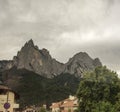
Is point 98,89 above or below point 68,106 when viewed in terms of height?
below

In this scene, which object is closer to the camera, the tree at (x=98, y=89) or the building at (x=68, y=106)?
the tree at (x=98, y=89)

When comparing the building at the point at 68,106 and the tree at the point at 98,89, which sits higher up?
the building at the point at 68,106

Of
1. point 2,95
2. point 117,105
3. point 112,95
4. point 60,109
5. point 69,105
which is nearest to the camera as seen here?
point 2,95

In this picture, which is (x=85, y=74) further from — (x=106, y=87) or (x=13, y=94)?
(x=13, y=94)

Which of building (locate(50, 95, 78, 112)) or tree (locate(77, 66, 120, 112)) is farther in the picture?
building (locate(50, 95, 78, 112))

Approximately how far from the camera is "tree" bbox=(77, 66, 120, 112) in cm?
7731

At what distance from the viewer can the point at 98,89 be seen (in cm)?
7881

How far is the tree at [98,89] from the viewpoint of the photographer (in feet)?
254

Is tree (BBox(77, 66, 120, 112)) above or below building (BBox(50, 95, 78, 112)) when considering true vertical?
below

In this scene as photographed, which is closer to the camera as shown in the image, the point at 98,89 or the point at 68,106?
the point at 98,89

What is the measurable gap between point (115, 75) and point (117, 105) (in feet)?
34.3

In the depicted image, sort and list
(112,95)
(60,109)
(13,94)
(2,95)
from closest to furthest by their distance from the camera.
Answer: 1. (2,95)
2. (13,94)
3. (112,95)
4. (60,109)

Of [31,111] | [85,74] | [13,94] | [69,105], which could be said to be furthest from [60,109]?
[13,94]

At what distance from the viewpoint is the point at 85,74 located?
83.1 metres
